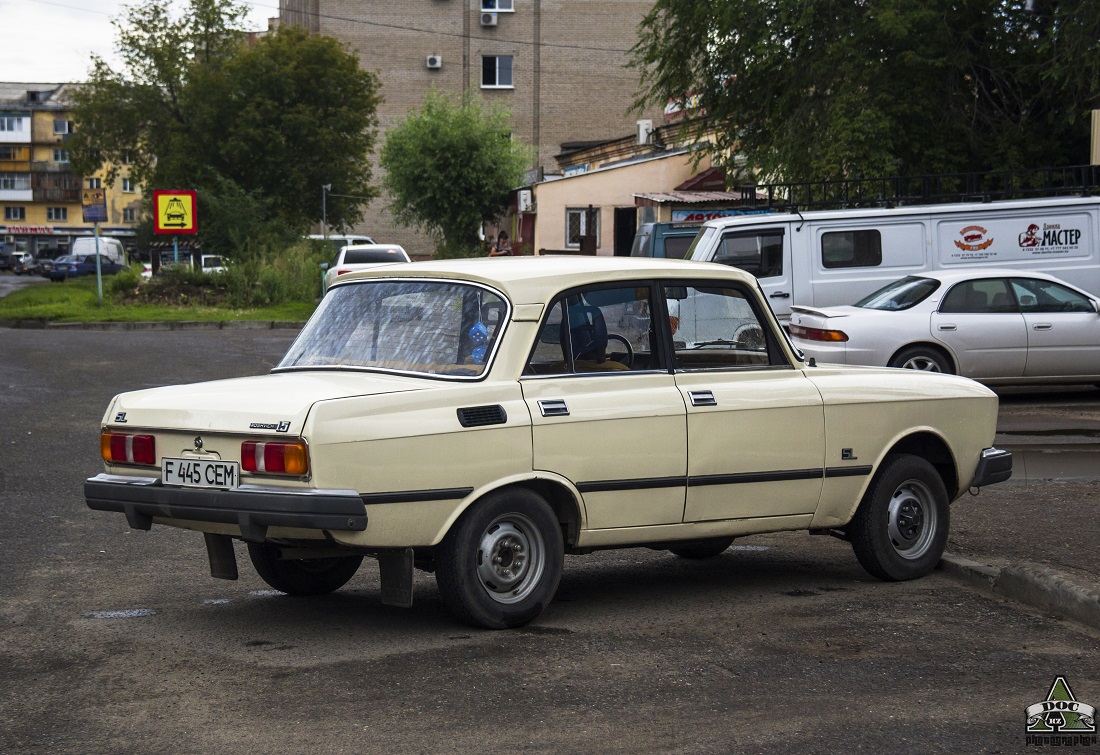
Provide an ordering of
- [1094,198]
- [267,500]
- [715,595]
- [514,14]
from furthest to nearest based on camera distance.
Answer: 1. [514,14]
2. [1094,198]
3. [715,595]
4. [267,500]

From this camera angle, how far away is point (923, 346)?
615 inches

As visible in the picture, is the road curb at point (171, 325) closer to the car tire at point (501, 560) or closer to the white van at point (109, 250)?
the car tire at point (501, 560)

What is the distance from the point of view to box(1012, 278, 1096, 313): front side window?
1578cm

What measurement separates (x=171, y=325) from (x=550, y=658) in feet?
83.7

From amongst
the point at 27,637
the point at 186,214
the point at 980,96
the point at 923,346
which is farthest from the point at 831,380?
the point at 186,214

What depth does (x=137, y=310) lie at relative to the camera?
32.6 metres

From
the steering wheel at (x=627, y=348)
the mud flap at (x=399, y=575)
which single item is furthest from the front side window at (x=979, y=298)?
the mud flap at (x=399, y=575)

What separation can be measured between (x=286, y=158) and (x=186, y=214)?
44.4ft

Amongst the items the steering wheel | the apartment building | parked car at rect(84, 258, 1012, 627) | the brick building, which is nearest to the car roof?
parked car at rect(84, 258, 1012, 627)

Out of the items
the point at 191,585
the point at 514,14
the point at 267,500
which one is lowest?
the point at 191,585

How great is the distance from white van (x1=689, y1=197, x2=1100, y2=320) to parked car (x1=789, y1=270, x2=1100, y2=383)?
6.10 feet

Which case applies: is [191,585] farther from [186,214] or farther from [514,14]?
[514,14]

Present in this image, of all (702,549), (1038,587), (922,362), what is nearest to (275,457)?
(702,549)

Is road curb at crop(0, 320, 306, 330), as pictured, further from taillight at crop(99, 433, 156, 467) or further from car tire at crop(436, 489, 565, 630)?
car tire at crop(436, 489, 565, 630)
